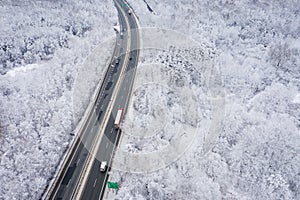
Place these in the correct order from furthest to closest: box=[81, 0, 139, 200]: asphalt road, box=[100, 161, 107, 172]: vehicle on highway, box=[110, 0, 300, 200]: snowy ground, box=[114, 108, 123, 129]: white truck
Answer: box=[114, 108, 123, 129]: white truck → box=[100, 161, 107, 172]: vehicle on highway → box=[110, 0, 300, 200]: snowy ground → box=[81, 0, 139, 200]: asphalt road

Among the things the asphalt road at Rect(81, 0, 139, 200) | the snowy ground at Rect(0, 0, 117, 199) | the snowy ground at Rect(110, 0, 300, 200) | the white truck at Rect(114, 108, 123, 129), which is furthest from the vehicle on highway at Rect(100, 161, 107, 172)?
the white truck at Rect(114, 108, 123, 129)

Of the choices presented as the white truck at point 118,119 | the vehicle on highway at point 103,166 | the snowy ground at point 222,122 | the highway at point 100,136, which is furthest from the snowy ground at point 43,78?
the snowy ground at point 222,122

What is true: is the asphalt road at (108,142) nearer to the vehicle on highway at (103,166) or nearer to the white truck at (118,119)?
the vehicle on highway at (103,166)

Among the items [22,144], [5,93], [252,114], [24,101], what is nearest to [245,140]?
[252,114]

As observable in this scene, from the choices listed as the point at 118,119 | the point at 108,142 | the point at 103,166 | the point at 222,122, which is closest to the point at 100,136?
the point at 108,142

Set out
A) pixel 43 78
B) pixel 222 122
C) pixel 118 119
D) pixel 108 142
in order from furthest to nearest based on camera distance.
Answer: pixel 43 78
pixel 222 122
pixel 118 119
pixel 108 142

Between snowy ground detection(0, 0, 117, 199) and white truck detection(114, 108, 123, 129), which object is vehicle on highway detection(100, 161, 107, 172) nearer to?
snowy ground detection(0, 0, 117, 199)

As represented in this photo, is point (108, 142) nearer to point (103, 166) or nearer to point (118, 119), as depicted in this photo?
point (118, 119)
